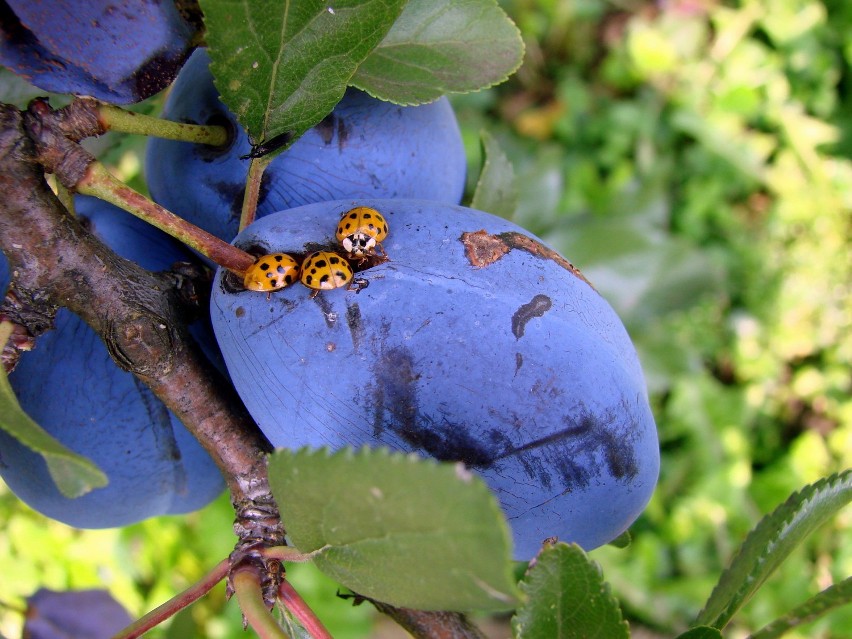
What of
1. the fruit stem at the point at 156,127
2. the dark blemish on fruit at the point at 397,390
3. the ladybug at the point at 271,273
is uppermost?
the fruit stem at the point at 156,127

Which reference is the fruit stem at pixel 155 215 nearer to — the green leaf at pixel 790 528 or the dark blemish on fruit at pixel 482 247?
the dark blemish on fruit at pixel 482 247

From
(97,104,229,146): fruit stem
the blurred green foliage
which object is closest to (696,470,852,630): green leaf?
(97,104,229,146): fruit stem

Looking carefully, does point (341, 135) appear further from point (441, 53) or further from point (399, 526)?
point (399, 526)

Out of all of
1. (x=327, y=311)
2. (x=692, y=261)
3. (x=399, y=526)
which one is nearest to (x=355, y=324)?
(x=327, y=311)

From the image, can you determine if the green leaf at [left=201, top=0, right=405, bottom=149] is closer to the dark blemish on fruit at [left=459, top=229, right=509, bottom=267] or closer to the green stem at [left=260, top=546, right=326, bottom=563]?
the dark blemish on fruit at [left=459, top=229, right=509, bottom=267]

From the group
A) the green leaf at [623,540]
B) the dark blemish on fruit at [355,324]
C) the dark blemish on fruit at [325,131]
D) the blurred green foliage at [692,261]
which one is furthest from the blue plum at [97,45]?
the blurred green foliage at [692,261]

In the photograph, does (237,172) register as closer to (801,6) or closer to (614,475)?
(614,475)

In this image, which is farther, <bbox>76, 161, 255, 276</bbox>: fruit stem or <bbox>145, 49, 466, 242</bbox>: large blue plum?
<bbox>145, 49, 466, 242</bbox>: large blue plum
